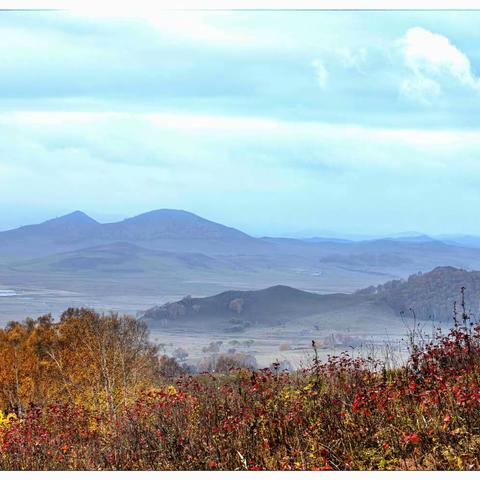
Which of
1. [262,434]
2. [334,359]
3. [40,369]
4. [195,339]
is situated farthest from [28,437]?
[195,339]

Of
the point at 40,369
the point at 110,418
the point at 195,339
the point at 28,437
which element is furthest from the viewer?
the point at 195,339

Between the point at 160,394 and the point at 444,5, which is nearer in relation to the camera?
the point at 444,5

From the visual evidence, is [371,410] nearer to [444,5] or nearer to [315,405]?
[315,405]

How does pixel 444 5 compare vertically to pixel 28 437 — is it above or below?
above

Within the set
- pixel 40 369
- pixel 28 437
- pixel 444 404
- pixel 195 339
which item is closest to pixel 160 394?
pixel 28 437
